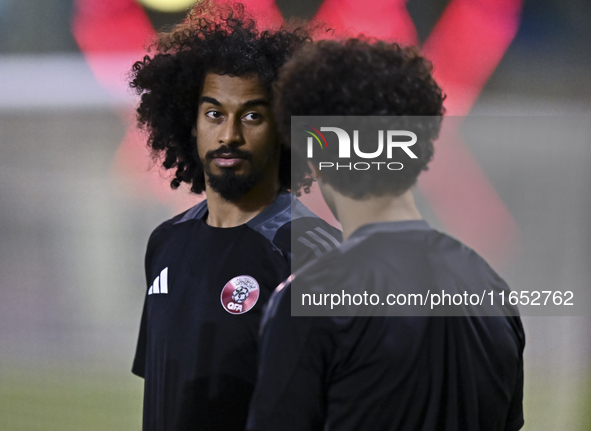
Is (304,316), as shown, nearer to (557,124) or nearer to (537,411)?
(537,411)

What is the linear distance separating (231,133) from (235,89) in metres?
0.15

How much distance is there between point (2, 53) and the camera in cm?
401

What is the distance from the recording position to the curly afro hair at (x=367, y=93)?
940mm

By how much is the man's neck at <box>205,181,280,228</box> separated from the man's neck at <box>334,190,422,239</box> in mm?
584

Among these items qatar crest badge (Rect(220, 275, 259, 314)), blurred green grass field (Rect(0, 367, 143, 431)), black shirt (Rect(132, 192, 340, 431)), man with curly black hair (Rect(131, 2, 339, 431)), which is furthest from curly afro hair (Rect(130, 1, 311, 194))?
blurred green grass field (Rect(0, 367, 143, 431))

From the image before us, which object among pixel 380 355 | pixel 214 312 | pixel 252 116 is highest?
pixel 252 116

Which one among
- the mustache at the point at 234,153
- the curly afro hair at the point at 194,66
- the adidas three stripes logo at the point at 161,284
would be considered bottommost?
the adidas three stripes logo at the point at 161,284

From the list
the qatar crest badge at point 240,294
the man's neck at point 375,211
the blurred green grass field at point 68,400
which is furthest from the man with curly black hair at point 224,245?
the blurred green grass field at point 68,400

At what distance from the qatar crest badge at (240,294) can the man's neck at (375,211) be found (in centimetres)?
49

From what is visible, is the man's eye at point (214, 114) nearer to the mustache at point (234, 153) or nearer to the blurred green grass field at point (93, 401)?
the mustache at point (234, 153)

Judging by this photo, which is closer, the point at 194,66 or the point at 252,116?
the point at 252,116

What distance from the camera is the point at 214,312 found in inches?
54.9

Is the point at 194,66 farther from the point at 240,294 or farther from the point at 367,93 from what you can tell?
the point at 367,93

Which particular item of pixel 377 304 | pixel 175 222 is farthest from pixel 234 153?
pixel 377 304
